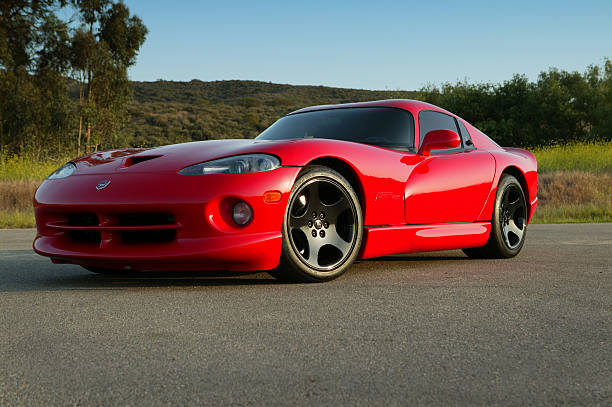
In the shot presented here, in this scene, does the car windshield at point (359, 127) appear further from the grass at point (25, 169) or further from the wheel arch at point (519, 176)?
the grass at point (25, 169)

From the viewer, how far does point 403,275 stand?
4863 millimetres

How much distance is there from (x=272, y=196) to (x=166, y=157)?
79cm

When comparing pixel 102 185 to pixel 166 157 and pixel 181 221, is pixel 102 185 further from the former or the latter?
pixel 181 221

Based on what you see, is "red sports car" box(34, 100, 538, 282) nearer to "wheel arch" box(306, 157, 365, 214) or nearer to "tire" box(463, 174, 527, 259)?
"wheel arch" box(306, 157, 365, 214)

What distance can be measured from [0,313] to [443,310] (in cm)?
221

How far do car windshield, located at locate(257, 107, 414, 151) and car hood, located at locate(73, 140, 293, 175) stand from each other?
0.83 m

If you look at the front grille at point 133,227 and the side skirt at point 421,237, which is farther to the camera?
the side skirt at point 421,237

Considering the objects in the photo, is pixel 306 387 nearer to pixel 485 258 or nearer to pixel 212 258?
pixel 212 258

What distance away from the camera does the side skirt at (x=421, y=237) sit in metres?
4.74

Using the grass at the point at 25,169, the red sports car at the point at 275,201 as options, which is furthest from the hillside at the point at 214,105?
the red sports car at the point at 275,201

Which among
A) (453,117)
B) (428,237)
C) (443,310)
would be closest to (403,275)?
(428,237)

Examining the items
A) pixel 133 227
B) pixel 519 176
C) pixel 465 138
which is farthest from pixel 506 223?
pixel 133 227

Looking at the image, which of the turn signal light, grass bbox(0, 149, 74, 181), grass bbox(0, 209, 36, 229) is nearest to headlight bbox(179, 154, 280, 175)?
the turn signal light

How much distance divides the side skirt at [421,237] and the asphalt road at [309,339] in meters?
0.20
